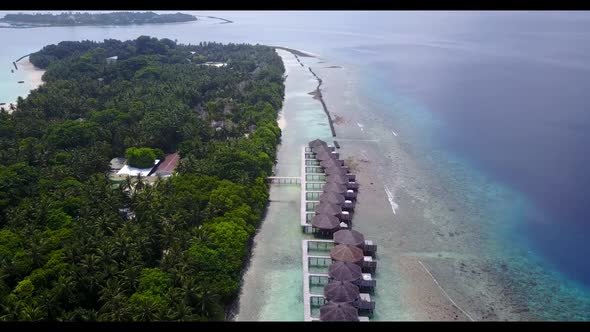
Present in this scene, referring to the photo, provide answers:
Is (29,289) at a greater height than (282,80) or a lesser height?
lesser

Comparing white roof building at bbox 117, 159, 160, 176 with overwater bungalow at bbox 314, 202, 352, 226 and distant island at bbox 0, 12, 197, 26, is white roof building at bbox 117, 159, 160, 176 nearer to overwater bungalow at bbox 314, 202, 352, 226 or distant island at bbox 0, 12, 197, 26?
overwater bungalow at bbox 314, 202, 352, 226

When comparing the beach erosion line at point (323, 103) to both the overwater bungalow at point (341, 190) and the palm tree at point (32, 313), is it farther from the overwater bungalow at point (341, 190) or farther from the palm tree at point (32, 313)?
the palm tree at point (32, 313)

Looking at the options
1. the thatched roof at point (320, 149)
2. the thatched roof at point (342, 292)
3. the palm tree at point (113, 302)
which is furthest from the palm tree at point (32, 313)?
the thatched roof at point (320, 149)

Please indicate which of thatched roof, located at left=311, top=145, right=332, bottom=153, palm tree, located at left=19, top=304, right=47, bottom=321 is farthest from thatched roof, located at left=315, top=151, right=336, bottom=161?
palm tree, located at left=19, top=304, right=47, bottom=321
